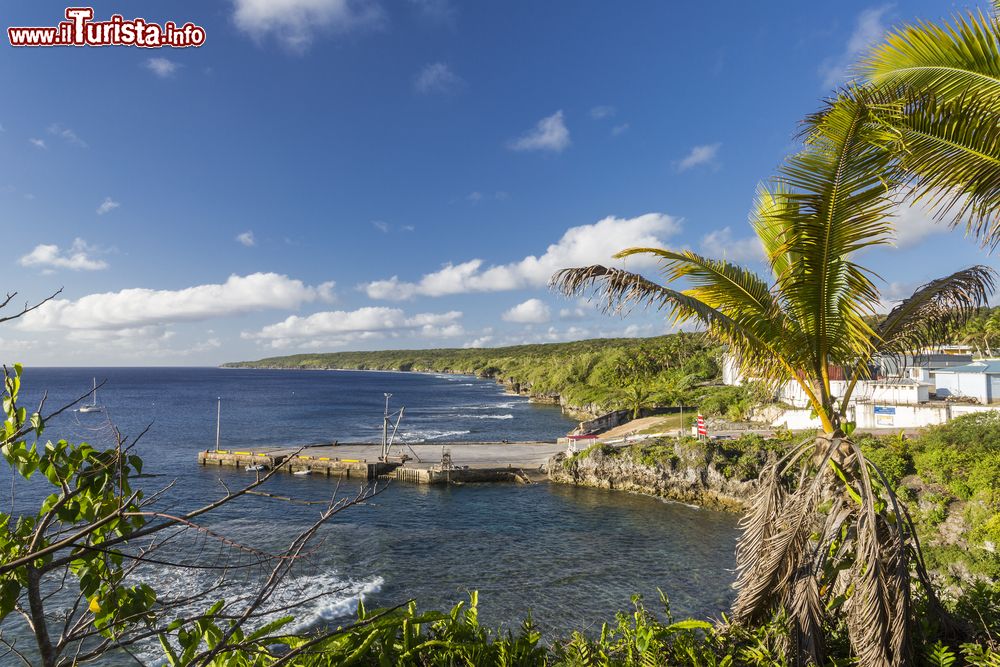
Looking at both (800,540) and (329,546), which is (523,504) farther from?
(800,540)

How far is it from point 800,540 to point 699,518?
22421mm

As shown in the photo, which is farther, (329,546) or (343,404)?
(343,404)

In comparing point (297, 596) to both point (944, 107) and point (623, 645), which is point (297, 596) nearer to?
point (623, 645)

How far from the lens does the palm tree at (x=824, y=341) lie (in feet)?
16.0

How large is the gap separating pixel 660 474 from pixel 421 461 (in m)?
16.7

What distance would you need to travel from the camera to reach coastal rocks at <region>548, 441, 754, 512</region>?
28123 mm

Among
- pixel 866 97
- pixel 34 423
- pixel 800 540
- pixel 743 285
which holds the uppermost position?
pixel 866 97

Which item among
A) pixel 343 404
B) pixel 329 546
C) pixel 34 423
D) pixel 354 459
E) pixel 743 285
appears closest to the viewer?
pixel 34 423

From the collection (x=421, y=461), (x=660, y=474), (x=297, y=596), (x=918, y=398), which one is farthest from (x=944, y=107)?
(x=421, y=461)

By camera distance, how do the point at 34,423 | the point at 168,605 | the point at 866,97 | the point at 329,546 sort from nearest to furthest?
the point at 34,423, the point at 168,605, the point at 866,97, the point at 329,546

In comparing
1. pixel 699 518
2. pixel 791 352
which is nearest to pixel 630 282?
pixel 791 352

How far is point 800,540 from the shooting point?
5.36m

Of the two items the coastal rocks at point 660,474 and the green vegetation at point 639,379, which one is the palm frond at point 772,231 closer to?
the coastal rocks at point 660,474

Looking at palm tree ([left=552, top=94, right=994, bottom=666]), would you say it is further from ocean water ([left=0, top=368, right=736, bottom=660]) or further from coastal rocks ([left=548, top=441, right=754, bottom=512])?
coastal rocks ([left=548, top=441, right=754, bottom=512])
